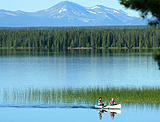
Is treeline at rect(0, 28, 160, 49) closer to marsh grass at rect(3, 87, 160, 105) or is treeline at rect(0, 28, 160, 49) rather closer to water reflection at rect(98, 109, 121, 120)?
marsh grass at rect(3, 87, 160, 105)

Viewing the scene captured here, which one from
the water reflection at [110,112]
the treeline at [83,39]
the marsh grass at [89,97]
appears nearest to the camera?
the water reflection at [110,112]

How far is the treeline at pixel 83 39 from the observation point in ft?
514

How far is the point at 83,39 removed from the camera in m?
168

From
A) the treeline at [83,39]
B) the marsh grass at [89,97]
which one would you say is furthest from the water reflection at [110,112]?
the treeline at [83,39]

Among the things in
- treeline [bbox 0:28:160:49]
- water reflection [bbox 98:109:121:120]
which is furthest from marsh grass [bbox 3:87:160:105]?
treeline [bbox 0:28:160:49]

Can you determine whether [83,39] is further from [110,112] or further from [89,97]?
[110,112]

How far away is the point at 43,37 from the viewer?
552ft

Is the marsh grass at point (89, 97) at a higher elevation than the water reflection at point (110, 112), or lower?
higher

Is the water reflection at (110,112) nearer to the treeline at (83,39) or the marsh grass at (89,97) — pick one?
the marsh grass at (89,97)

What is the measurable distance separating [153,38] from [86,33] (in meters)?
36.3

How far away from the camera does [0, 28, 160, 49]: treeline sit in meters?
157

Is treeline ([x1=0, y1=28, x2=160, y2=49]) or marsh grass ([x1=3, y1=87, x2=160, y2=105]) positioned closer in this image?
marsh grass ([x1=3, y1=87, x2=160, y2=105])

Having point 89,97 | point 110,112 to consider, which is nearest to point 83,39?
point 89,97

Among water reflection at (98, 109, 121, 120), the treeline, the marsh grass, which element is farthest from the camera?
the treeline
